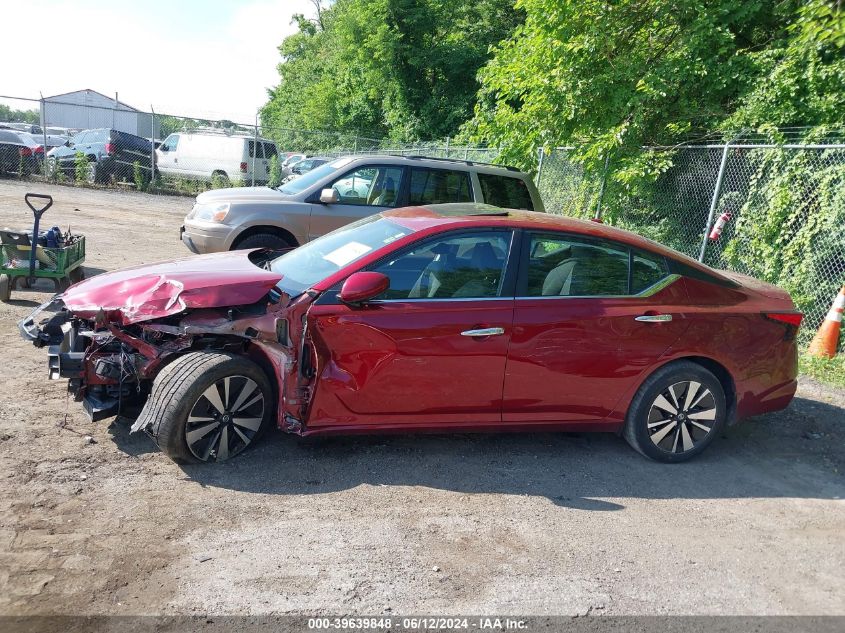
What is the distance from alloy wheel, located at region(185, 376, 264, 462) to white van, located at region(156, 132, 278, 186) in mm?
18444

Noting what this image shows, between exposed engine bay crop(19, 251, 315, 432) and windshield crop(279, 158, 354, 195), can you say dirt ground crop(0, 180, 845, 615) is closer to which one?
exposed engine bay crop(19, 251, 315, 432)

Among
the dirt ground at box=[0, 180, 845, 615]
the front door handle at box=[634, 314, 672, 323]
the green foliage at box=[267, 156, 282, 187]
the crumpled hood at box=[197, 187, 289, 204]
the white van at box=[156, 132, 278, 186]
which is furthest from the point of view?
the green foliage at box=[267, 156, 282, 187]

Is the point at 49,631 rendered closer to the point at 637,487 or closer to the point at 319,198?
the point at 637,487

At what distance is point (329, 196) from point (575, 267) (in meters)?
4.72

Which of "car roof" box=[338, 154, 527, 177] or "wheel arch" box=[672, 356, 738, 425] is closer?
"wheel arch" box=[672, 356, 738, 425]

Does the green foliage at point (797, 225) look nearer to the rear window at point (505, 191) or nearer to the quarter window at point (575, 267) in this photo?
the rear window at point (505, 191)

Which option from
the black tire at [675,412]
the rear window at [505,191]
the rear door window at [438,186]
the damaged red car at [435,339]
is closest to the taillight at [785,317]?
the damaged red car at [435,339]

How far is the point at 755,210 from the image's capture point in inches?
343

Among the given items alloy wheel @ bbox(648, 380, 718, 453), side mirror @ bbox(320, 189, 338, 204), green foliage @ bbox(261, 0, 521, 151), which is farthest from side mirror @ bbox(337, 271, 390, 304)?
green foliage @ bbox(261, 0, 521, 151)

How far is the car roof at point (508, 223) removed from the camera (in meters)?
4.47

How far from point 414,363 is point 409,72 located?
2739 cm

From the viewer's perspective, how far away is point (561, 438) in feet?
16.5

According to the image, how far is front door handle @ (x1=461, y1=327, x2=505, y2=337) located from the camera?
13.7 feet

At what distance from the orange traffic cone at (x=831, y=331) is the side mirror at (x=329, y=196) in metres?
6.00
